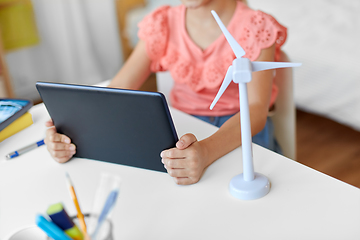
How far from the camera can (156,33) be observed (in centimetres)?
112

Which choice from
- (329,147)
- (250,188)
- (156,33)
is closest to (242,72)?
(250,188)

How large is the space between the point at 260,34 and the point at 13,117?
0.63 meters

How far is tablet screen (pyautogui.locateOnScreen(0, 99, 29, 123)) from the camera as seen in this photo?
36.7 inches

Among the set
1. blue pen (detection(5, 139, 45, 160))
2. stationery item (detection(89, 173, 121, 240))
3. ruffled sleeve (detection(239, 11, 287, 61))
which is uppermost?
ruffled sleeve (detection(239, 11, 287, 61))

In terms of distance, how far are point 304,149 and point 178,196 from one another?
1.36m

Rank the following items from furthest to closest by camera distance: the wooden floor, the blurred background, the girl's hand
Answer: the blurred background → the wooden floor → the girl's hand

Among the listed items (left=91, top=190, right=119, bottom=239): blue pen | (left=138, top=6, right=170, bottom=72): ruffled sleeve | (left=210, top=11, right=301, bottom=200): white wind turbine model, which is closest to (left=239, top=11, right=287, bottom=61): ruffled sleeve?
(left=138, top=6, right=170, bottom=72): ruffled sleeve

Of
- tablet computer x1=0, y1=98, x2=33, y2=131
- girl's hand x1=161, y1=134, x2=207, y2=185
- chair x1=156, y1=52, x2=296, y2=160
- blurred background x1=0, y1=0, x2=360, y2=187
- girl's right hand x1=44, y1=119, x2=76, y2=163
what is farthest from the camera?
blurred background x1=0, y1=0, x2=360, y2=187

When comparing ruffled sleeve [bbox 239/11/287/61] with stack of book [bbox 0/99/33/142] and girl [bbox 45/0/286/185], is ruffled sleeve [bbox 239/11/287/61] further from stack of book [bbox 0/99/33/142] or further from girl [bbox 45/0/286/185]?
stack of book [bbox 0/99/33/142]

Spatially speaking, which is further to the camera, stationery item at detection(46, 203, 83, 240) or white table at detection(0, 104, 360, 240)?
white table at detection(0, 104, 360, 240)

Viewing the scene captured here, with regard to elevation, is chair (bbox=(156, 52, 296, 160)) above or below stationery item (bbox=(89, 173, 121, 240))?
below

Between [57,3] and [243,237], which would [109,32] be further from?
[243,237]

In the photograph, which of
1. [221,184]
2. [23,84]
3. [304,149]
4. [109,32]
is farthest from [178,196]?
[109,32]

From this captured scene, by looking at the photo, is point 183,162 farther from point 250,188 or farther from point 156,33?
point 156,33
